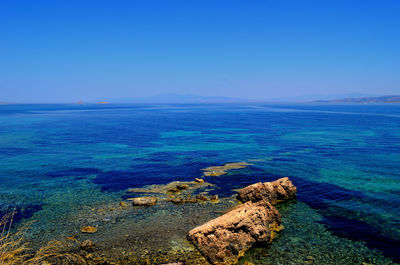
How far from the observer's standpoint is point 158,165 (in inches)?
1688

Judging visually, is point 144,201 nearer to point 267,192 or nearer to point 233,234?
point 233,234

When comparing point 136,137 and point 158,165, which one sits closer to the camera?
point 158,165

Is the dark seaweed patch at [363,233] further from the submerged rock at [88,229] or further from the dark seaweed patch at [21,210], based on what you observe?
the dark seaweed patch at [21,210]

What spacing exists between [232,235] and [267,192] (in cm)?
993

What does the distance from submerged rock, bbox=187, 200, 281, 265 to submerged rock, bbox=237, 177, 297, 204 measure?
6.25 metres

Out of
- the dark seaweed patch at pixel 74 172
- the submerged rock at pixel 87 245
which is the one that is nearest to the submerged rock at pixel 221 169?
the dark seaweed patch at pixel 74 172

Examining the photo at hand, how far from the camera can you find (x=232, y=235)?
18.8m

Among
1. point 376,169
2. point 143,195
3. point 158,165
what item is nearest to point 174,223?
point 143,195

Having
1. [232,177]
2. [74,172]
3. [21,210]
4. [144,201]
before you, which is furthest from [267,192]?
[74,172]

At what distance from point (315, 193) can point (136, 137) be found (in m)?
54.3

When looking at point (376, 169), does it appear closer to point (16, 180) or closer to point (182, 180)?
point (182, 180)

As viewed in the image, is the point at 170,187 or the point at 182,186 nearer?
the point at 182,186

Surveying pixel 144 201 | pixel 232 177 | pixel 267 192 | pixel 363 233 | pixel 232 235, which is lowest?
pixel 363 233

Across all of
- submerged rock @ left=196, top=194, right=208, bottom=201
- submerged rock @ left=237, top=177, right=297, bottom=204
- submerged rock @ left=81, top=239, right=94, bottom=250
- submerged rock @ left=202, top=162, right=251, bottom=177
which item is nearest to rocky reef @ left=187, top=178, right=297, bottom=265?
submerged rock @ left=237, top=177, right=297, bottom=204
